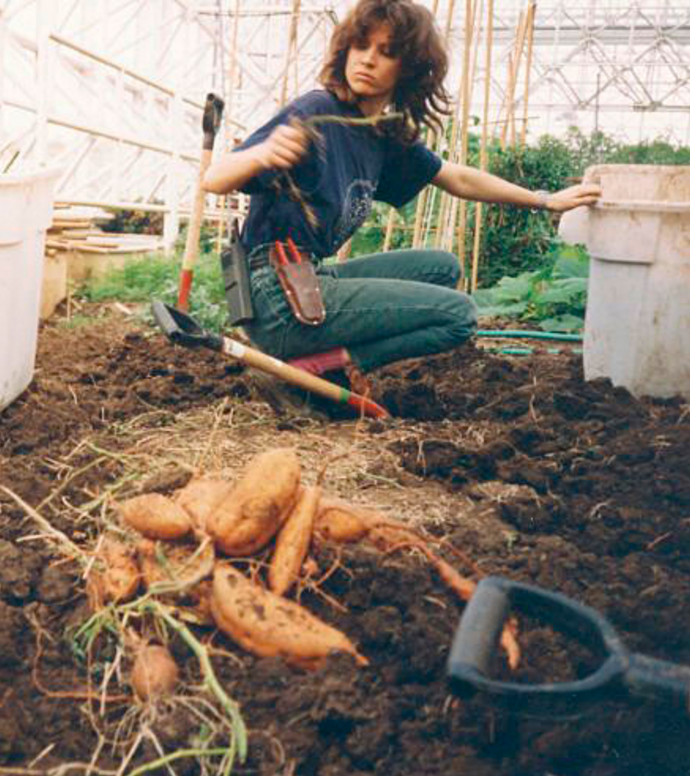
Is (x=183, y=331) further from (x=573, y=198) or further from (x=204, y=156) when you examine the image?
(x=573, y=198)

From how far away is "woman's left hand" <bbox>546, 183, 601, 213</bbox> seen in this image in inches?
126

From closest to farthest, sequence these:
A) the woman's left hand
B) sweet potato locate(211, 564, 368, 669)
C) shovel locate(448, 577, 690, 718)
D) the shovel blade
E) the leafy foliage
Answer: shovel locate(448, 577, 690, 718)
sweet potato locate(211, 564, 368, 669)
the shovel blade
the woman's left hand
the leafy foliage

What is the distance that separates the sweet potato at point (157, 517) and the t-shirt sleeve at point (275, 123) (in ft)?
4.06

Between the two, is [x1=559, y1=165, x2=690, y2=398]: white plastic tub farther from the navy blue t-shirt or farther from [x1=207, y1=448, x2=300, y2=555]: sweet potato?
[x1=207, y1=448, x2=300, y2=555]: sweet potato

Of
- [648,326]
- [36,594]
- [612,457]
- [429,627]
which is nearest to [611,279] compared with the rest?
[648,326]

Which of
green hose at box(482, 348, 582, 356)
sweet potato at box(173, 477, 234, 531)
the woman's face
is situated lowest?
sweet potato at box(173, 477, 234, 531)

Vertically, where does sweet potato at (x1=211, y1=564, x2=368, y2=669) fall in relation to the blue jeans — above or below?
below

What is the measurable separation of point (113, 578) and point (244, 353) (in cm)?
112

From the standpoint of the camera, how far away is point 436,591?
1.75m

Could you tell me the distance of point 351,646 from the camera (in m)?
1.60

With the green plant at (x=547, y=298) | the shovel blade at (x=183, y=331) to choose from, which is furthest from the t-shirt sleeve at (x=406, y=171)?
the green plant at (x=547, y=298)

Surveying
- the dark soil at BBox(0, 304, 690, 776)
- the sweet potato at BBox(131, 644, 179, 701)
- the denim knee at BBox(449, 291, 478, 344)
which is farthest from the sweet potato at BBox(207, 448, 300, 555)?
the denim knee at BBox(449, 291, 478, 344)

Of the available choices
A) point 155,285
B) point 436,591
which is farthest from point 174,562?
point 155,285

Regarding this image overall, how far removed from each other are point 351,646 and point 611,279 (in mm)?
2027
